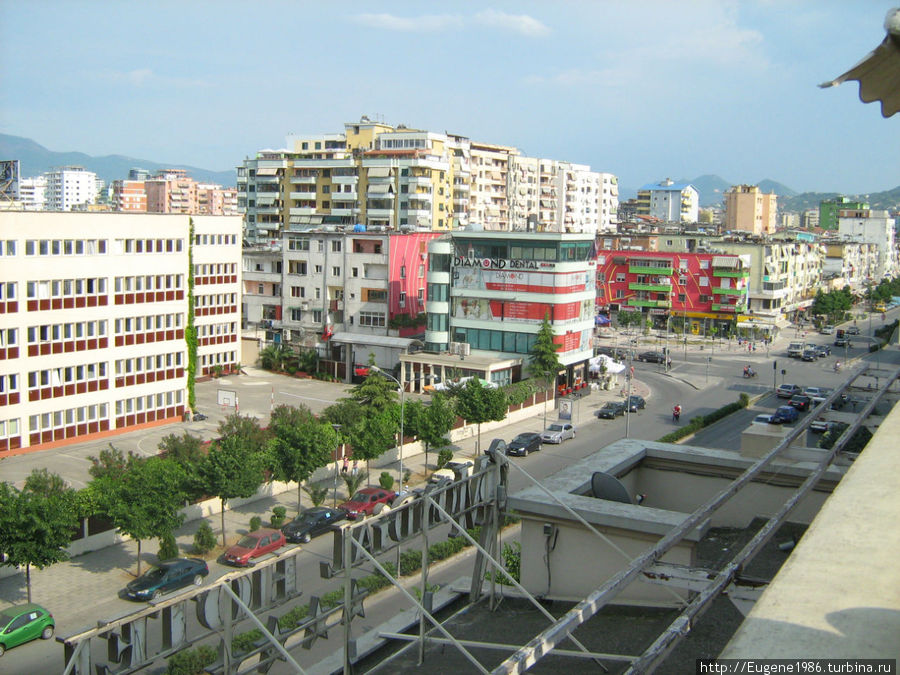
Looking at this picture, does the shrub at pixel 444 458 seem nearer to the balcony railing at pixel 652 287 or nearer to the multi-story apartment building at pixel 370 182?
the multi-story apartment building at pixel 370 182

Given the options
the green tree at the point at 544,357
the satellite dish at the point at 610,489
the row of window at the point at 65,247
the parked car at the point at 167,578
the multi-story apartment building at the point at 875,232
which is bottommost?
the parked car at the point at 167,578

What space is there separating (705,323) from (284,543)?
170ft

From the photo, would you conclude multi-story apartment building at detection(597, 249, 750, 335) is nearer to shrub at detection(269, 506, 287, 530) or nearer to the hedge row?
the hedge row

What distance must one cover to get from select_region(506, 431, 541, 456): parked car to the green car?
17091 millimetres

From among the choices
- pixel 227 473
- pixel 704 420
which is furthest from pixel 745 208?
pixel 227 473

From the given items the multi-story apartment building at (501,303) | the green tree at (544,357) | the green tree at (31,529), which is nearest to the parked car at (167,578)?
the green tree at (31,529)

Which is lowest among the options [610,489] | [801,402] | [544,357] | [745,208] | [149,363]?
[801,402]

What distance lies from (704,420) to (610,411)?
4294mm

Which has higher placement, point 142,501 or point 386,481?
point 142,501

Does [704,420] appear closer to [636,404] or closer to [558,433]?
[636,404]

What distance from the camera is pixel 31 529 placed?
17578 mm

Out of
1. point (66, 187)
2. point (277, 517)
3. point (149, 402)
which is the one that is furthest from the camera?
point (66, 187)

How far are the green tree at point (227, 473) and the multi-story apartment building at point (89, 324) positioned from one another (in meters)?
10.4

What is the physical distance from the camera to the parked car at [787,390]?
42.6 meters
